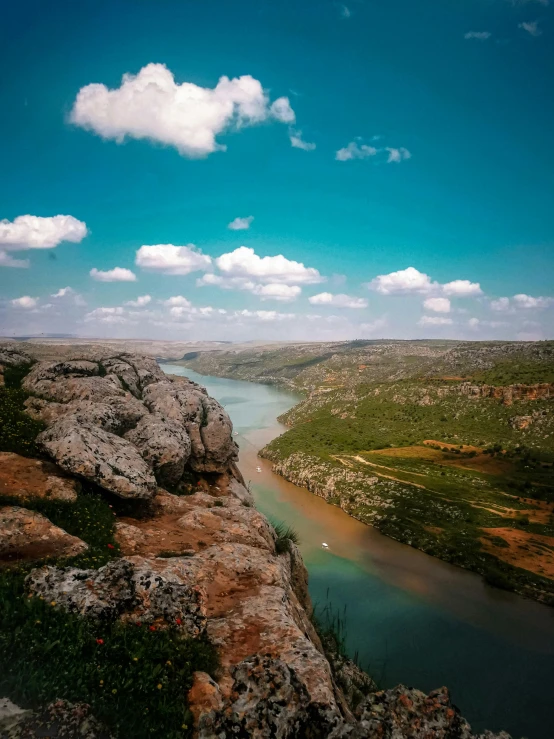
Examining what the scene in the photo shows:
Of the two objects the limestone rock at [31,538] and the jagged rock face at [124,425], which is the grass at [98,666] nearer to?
the limestone rock at [31,538]

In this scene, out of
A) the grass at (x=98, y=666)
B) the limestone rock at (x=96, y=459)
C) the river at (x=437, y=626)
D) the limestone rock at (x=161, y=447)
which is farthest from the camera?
the river at (x=437, y=626)

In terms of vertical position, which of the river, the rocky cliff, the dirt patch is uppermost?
the rocky cliff

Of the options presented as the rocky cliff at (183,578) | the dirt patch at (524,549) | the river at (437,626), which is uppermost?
the rocky cliff at (183,578)

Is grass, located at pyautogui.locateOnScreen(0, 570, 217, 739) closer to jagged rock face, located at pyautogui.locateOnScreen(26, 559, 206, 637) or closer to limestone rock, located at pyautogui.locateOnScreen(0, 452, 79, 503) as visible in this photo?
jagged rock face, located at pyautogui.locateOnScreen(26, 559, 206, 637)

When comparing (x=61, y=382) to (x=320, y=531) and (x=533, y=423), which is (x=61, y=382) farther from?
(x=533, y=423)

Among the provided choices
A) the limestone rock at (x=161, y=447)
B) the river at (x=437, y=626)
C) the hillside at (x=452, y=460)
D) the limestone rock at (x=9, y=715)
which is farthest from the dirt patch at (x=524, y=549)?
the limestone rock at (x=9, y=715)

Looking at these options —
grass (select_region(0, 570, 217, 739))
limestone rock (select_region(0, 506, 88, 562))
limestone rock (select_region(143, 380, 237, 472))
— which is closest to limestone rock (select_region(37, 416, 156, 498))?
limestone rock (select_region(0, 506, 88, 562))

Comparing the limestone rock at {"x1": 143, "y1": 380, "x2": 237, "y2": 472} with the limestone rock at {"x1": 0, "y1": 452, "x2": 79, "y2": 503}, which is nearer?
the limestone rock at {"x1": 0, "y1": 452, "x2": 79, "y2": 503}
